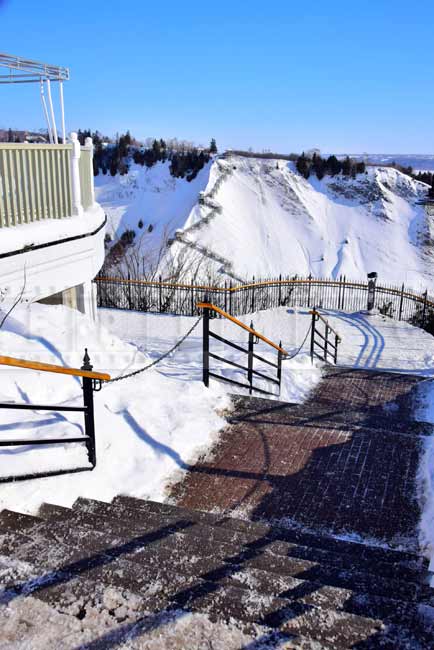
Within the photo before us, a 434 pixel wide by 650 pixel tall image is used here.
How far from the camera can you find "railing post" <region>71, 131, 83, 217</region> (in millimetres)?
7676

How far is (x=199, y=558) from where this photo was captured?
10.5 feet

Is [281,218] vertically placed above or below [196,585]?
below

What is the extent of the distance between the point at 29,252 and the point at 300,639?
5.69m

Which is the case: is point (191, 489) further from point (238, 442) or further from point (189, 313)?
point (189, 313)

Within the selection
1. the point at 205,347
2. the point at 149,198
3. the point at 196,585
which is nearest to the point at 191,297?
the point at 205,347

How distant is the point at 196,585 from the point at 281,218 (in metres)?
48.3

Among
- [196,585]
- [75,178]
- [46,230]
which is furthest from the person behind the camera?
[75,178]

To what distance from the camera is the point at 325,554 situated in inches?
142

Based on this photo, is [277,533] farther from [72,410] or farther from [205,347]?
[205,347]

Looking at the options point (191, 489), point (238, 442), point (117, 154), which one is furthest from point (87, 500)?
point (117, 154)

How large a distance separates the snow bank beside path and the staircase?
0.47 metres

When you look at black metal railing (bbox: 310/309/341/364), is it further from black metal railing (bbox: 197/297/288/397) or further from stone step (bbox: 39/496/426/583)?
stone step (bbox: 39/496/426/583)

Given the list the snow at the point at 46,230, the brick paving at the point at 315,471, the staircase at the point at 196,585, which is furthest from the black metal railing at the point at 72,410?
→ the snow at the point at 46,230

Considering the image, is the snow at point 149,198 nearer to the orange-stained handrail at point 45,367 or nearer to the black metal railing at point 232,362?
the black metal railing at point 232,362
